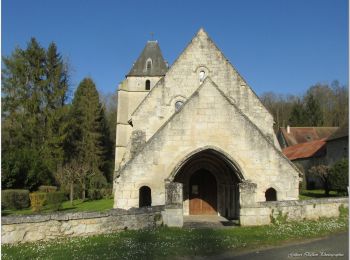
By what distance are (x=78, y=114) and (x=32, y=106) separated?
382 inches

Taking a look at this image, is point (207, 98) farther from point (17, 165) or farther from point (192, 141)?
point (17, 165)

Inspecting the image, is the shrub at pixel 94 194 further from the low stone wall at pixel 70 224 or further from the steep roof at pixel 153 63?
the low stone wall at pixel 70 224

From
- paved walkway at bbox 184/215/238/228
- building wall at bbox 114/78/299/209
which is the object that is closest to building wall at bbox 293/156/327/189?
paved walkway at bbox 184/215/238/228

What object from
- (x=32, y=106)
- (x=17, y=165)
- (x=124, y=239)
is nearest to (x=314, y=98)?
(x=32, y=106)

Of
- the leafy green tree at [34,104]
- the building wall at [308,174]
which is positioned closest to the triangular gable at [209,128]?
the leafy green tree at [34,104]

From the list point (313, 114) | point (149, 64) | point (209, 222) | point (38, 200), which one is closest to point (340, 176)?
point (209, 222)

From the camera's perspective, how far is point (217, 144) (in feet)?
51.2

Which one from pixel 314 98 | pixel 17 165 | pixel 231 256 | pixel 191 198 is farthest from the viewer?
pixel 314 98

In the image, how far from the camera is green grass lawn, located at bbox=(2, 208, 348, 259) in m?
8.81

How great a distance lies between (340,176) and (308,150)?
18773mm

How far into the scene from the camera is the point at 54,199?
24688mm

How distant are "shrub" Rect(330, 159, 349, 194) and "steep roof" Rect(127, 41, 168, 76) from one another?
1753 centimetres

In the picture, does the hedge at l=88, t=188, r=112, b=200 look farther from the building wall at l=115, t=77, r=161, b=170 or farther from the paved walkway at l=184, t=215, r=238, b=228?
the paved walkway at l=184, t=215, r=238, b=228

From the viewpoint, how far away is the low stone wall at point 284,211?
13.9 metres
